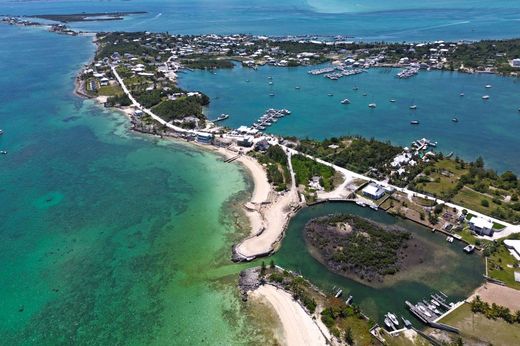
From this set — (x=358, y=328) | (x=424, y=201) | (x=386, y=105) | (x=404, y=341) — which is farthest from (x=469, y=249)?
(x=386, y=105)

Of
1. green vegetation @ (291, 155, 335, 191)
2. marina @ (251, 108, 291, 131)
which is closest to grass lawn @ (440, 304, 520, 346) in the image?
green vegetation @ (291, 155, 335, 191)

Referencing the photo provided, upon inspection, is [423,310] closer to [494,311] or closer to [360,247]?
[494,311]

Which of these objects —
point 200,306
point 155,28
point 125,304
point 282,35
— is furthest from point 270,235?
point 155,28

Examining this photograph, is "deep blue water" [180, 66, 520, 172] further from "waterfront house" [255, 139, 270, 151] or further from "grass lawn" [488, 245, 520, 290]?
"grass lawn" [488, 245, 520, 290]

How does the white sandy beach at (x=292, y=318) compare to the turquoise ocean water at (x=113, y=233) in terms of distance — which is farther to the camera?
the turquoise ocean water at (x=113, y=233)

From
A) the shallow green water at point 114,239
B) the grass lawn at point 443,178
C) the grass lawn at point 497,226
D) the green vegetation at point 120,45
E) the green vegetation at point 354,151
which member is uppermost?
the green vegetation at point 120,45

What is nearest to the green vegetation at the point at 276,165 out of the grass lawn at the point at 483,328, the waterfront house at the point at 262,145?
the waterfront house at the point at 262,145

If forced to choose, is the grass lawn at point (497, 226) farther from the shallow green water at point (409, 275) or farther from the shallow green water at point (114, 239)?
the shallow green water at point (114, 239)
